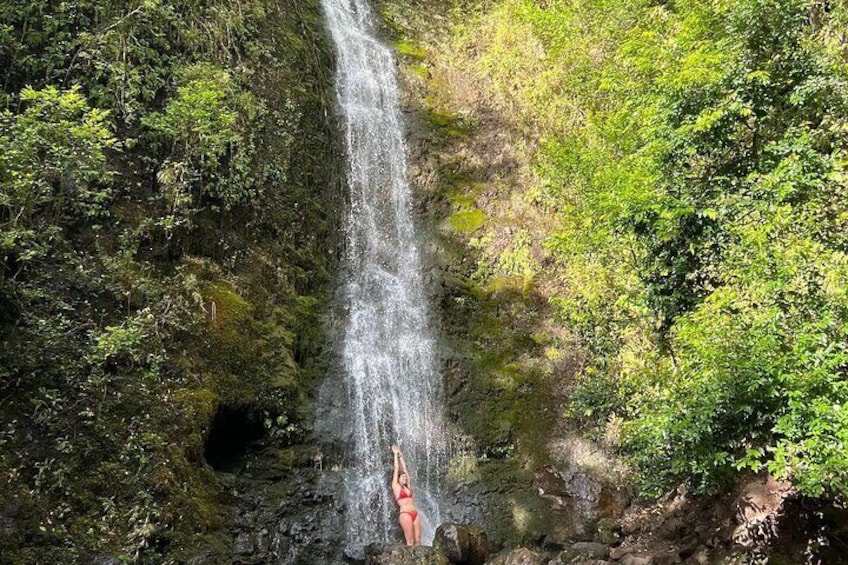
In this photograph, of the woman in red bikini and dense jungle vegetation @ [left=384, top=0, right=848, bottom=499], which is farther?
the woman in red bikini

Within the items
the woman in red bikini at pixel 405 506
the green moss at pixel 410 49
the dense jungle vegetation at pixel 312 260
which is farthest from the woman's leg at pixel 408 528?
the green moss at pixel 410 49

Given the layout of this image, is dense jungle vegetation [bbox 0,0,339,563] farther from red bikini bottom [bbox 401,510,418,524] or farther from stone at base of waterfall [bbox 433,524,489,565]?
stone at base of waterfall [bbox 433,524,489,565]

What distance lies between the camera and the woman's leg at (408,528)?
26.5ft

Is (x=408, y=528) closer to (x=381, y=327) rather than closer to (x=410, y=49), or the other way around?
(x=381, y=327)

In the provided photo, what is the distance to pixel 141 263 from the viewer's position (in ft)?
25.4

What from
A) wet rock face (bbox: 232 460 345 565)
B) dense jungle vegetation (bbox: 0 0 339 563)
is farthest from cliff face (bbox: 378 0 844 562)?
dense jungle vegetation (bbox: 0 0 339 563)

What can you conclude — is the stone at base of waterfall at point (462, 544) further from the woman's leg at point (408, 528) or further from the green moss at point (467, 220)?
the green moss at point (467, 220)

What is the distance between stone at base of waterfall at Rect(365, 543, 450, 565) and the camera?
6.73m

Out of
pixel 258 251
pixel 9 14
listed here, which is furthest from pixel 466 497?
pixel 9 14

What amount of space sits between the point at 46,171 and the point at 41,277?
126 centimetres

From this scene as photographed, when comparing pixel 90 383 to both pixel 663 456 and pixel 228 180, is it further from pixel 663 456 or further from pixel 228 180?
pixel 663 456

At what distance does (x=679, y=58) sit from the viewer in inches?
327

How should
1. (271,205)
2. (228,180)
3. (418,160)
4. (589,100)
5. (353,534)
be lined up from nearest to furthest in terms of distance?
(353,534) < (228,180) < (271,205) < (589,100) < (418,160)

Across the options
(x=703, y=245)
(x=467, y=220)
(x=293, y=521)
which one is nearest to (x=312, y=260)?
(x=467, y=220)
